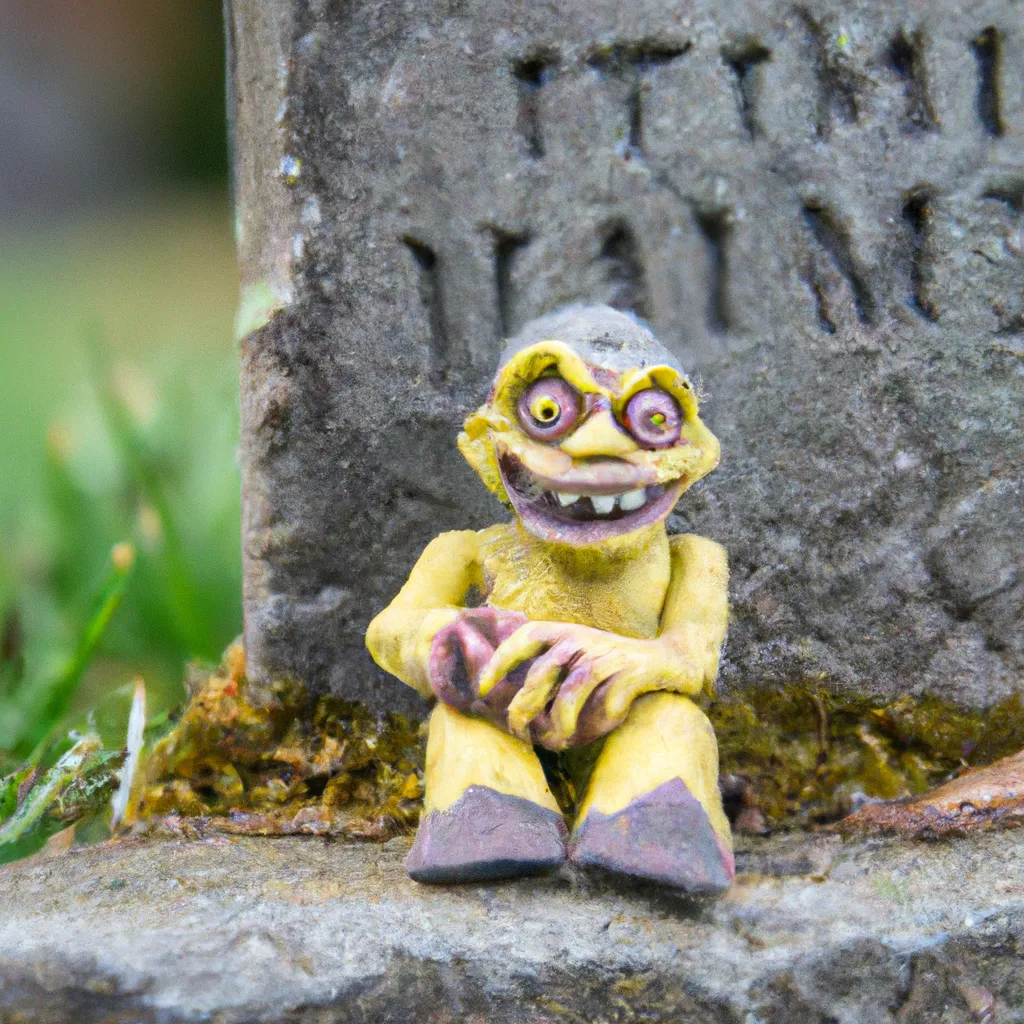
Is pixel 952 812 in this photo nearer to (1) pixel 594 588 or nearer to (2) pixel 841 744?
(2) pixel 841 744

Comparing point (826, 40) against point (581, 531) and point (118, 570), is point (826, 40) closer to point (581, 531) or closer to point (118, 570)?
point (581, 531)

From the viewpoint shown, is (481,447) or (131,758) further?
(131,758)

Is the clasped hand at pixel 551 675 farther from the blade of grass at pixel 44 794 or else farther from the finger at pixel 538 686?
the blade of grass at pixel 44 794

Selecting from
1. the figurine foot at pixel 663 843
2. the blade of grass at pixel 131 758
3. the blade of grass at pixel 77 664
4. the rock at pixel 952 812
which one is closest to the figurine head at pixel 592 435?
the figurine foot at pixel 663 843

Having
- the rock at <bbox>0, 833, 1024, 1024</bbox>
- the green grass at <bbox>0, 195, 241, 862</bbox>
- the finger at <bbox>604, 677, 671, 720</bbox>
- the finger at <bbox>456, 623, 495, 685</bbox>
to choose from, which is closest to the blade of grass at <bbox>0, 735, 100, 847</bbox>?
the green grass at <bbox>0, 195, 241, 862</bbox>

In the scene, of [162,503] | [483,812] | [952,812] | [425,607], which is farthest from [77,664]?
[952,812]

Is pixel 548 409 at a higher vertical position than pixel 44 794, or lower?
higher
